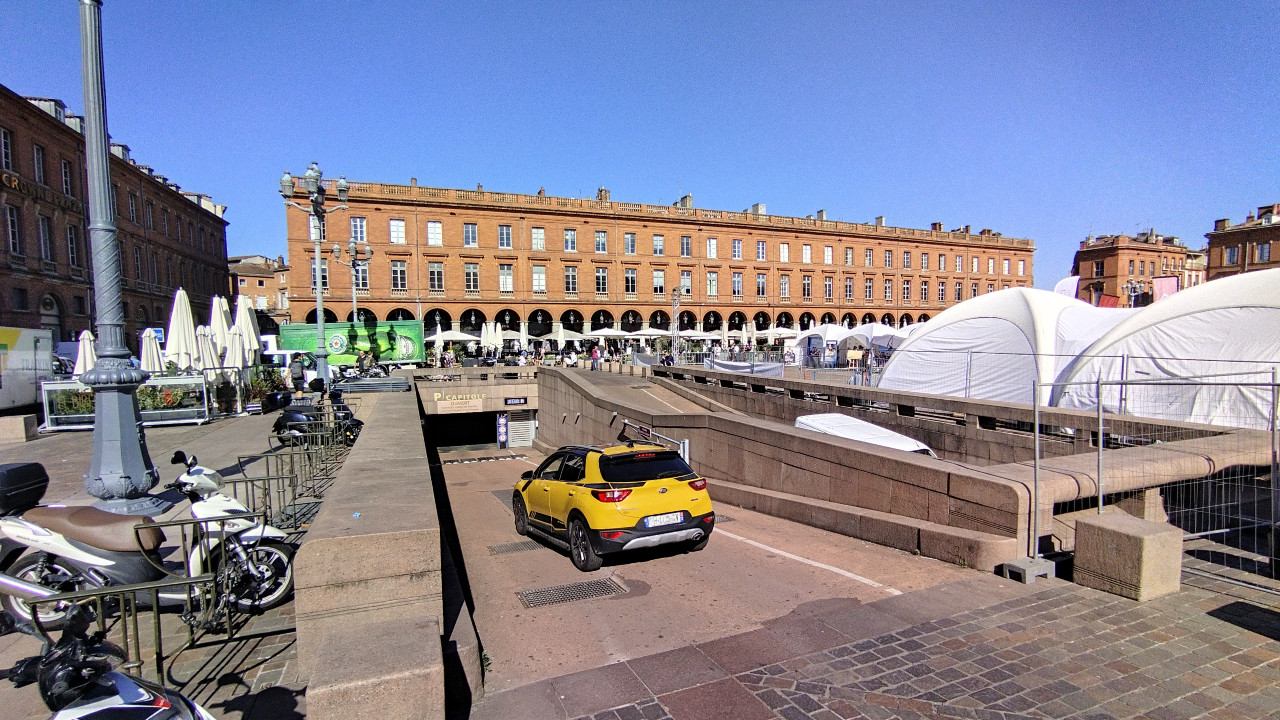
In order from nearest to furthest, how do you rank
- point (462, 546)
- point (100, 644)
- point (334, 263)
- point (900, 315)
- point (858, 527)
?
point (100, 644)
point (858, 527)
point (462, 546)
point (334, 263)
point (900, 315)

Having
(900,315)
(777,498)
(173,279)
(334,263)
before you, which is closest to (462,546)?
(777,498)

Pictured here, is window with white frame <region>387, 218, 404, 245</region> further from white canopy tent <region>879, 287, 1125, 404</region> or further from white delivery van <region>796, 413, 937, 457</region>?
white delivery van <region>796, 413, 937, 457</region>

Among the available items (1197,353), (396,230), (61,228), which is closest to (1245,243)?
(1197,353)

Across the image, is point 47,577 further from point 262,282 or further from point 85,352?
point 262,282

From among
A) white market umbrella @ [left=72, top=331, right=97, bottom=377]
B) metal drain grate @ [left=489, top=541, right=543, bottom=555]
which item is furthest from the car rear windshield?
white market umbrella @ [left=72, top=331, right=97, bottom=377]

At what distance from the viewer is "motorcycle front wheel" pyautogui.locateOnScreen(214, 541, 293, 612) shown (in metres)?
5.25

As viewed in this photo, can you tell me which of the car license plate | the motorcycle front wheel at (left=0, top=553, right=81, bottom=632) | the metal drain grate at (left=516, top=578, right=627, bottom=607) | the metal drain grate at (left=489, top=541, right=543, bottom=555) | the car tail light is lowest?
the metal drain grate at (left=489, top=541, right=543, bottom=555)

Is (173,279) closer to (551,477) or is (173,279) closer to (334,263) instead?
(334,263)

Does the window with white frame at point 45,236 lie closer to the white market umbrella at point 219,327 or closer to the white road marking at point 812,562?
the white market umbrella at point 219,327

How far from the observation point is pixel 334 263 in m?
44.6

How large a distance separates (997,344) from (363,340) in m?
31.0

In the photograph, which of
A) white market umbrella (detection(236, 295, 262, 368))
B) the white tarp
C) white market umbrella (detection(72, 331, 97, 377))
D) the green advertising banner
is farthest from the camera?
the green advertising banner

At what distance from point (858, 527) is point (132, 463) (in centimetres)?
869

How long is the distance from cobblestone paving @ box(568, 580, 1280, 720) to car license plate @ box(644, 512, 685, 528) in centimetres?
281
